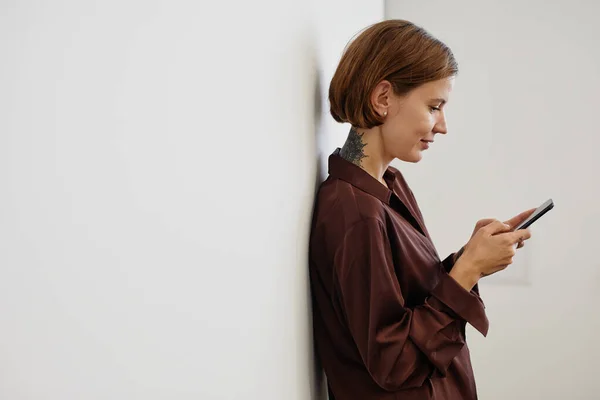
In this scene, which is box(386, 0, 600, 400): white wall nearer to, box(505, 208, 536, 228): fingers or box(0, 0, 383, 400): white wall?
box(505, 208, 536, 228): fingers

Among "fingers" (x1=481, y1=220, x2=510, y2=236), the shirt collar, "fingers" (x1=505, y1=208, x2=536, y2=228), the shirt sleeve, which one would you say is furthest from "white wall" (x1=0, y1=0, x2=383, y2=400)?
"fingers" (x1=505, y1=208, x2=536, y2=228)

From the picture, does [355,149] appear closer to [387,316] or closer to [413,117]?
[413,117]

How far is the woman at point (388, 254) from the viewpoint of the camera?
108 cm

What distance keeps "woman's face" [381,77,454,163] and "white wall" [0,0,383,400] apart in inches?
14.7

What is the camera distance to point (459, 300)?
3.66 feet

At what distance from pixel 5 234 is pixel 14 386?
7cm

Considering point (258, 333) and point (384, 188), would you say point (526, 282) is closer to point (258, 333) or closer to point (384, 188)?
point (384, 188)

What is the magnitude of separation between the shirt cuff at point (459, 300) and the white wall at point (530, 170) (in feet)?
6.61

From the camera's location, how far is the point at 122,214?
1.44ft

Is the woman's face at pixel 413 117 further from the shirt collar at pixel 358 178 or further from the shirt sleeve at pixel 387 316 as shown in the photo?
the shirt sleeve at pixel 387 316

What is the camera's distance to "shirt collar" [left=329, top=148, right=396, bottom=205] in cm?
119

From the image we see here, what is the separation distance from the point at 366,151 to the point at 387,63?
0.16 m

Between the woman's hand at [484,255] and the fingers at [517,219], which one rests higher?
the fingers at [517,219]

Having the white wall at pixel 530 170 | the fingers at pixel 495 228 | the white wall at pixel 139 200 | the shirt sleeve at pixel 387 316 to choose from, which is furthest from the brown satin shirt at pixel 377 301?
the white wall at pixel 530 170
